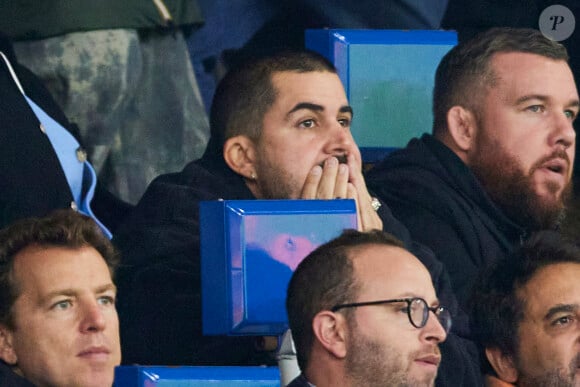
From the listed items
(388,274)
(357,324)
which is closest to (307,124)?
(388,274)

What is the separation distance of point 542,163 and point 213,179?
115 cm

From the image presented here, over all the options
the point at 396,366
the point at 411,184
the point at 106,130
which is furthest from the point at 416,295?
the point at 106,130

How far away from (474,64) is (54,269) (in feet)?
6.23

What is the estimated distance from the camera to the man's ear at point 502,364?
489 cm

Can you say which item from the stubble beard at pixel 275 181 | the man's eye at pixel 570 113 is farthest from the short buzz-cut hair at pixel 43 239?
the man's eye at pixel 570 113

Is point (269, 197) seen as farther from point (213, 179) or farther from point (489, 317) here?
point (489, 317)

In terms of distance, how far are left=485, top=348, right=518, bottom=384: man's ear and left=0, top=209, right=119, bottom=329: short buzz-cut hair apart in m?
1.01

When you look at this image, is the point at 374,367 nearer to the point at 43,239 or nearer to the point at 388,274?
the point at 388,274

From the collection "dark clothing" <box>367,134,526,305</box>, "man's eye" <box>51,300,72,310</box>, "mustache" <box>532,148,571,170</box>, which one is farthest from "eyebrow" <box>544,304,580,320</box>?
"man's eye" <box>51,300,72,310</box>

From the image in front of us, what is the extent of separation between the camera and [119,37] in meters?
5.79

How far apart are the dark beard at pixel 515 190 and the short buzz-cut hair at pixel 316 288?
4.99 feet

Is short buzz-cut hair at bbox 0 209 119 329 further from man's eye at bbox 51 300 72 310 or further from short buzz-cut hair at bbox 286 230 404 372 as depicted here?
short buzz-cut hair at bbox 286 230 404 372

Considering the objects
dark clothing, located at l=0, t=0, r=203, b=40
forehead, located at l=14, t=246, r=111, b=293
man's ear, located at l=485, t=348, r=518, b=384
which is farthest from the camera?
dark clothing, located at l=0, t=0, r=203, b=40

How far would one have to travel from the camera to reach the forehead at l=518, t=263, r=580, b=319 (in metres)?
4.91
